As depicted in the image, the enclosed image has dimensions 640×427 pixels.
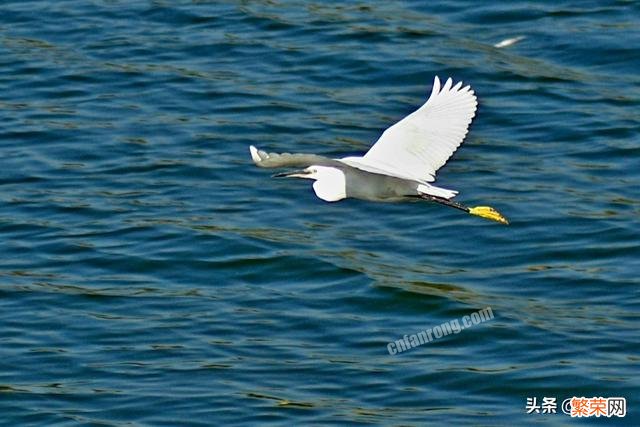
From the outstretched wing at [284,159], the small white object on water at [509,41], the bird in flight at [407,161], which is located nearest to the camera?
the outstretched wing at [284,159]

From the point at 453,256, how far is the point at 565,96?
9.58ft

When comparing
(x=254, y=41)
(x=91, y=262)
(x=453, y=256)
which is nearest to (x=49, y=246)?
(x=91, y=262)

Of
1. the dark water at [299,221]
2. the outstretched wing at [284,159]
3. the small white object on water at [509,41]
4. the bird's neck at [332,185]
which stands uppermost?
the outstretched wing at [284,159]

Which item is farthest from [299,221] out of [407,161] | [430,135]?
[407,161]

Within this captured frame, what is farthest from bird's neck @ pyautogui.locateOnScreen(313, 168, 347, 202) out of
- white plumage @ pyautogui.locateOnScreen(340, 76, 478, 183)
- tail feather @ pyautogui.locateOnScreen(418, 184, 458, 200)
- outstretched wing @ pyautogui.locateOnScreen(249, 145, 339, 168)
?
outstretched wing @ pyautogui.locateOnScreen(249, 145, 339, 168)

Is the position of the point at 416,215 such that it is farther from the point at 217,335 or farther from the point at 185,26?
the point at 185,26

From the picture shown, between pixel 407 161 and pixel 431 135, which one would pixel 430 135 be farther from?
pixel 407 161

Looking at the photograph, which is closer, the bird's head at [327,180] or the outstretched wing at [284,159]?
the outstretched wing at [284,159]

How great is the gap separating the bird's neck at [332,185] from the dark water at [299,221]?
1536 mm

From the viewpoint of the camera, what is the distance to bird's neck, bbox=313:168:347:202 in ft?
35.4

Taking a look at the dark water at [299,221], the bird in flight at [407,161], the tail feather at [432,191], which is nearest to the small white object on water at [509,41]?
the dark water at [299,221]

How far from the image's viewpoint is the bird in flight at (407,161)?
35.1 feet

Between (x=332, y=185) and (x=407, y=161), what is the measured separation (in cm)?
46

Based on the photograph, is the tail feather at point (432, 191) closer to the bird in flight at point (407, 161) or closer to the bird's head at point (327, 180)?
the bird in flight at point (407, 161)
